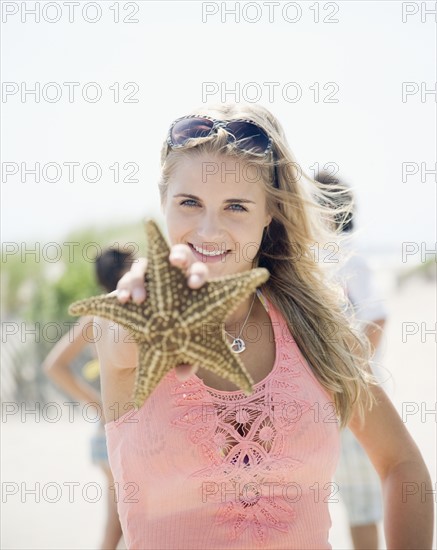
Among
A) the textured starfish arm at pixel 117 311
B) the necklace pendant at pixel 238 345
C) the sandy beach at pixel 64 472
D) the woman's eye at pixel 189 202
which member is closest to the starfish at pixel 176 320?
the textured starfish arm at pixel 117 311

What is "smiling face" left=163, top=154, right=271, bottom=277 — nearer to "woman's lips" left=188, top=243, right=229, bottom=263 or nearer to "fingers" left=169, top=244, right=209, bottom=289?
"woman's lips" left=188, top=243, right=229, bottom=263

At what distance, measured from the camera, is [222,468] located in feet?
7.77

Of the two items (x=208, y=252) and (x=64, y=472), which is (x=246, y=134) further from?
(x=64, y=472)

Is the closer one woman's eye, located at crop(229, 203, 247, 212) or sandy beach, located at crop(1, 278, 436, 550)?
woman's eye, located at crop(229, 203, 247, 212)

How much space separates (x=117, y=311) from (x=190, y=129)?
1.26m

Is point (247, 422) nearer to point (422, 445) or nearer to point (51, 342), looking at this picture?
point (422, 445)

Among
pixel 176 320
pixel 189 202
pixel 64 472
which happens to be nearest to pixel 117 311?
pixel 176 320

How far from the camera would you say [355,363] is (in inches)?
112

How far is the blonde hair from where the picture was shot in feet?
8.89

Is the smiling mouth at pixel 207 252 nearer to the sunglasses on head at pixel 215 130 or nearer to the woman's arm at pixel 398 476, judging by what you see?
the sunglasses on head at pixel 215 130

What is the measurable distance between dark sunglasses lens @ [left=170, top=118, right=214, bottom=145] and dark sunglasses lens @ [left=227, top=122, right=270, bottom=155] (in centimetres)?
9

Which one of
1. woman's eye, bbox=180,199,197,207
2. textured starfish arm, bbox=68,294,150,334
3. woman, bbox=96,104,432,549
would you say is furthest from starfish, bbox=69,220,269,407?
woman's eye, bbox=180,199,197,207

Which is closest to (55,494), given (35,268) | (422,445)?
(422,445)

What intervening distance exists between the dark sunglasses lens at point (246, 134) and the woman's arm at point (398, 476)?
1.13 m
